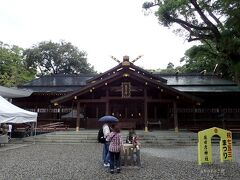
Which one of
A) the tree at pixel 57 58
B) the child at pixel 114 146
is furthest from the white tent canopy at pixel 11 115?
the tree at pixel 57 58

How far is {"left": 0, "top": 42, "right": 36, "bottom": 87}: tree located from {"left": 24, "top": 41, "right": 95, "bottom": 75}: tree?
210 cm

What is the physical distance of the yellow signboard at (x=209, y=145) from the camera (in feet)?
33.5

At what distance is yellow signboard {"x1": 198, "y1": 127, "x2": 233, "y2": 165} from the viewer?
33.5 feet

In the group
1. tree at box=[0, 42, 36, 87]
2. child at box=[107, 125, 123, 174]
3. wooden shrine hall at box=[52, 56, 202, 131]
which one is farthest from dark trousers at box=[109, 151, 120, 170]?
tree at box=[0, 42, 36, 87]

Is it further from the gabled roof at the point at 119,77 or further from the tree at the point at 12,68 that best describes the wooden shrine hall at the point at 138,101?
the tree at the point at 12,68

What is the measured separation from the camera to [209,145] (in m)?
10.4

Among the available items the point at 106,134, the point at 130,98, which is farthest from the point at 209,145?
the point at 130,98

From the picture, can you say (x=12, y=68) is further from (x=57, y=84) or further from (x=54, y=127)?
(x=54, y=127)

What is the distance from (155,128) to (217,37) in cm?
854

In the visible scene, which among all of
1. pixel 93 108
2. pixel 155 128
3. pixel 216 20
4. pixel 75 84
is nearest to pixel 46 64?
pixel 75 84

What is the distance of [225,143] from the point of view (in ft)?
34.8

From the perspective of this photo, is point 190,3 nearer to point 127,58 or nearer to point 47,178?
point 127,58

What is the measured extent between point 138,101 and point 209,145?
45.8 feet

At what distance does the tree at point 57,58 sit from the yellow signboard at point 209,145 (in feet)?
129
